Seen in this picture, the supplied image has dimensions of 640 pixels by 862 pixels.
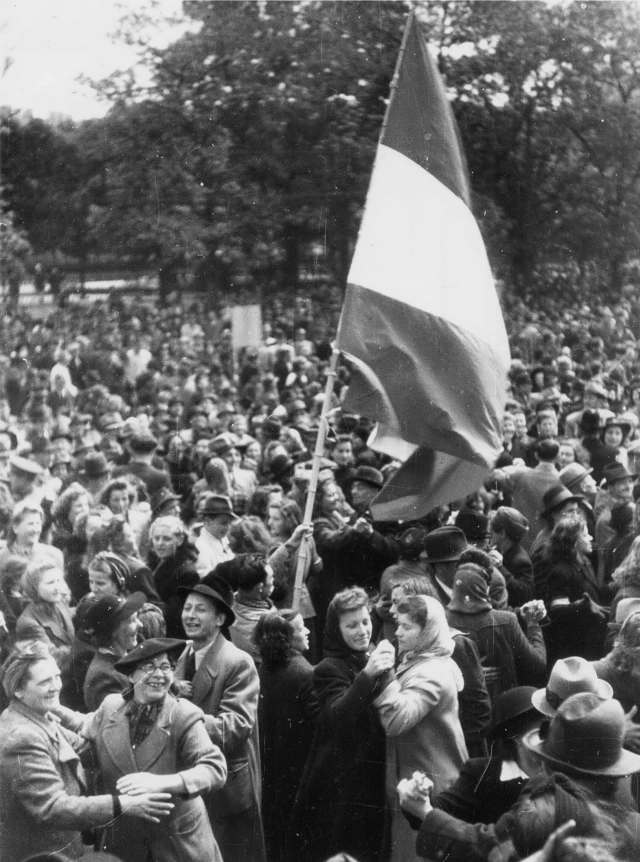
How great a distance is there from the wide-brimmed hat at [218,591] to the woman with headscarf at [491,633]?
1.07m

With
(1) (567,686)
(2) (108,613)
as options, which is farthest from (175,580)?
(1) (567,686)

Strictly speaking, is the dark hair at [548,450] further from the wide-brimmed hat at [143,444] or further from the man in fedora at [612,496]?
the wide-brimmed hat at [143,444]

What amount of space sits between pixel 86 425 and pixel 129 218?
2.52 metres

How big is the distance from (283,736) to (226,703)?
50cm

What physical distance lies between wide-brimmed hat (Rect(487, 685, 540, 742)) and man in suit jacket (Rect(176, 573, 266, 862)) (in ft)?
3.93

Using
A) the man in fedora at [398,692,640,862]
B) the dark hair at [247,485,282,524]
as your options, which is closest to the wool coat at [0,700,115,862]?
the man in fedora at [398,692,640,862]

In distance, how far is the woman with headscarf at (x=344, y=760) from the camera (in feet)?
16.6

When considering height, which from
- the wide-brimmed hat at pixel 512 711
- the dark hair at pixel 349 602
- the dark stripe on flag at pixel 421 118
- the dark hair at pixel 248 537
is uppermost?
the dark stripe on flag at pixel 421 118

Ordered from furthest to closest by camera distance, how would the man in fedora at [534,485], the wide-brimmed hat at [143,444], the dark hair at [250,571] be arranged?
the wide-brimmed hat at [143,444] < the man in fedora at [534,485] < the dark hair at [250,571]

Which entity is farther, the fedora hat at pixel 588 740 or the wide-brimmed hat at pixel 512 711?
the wide-brimmed hat at pixel 512 711

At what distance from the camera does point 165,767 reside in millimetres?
4531

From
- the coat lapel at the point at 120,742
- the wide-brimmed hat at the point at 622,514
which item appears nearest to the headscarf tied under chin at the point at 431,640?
the coat lapel at the point at 120,742

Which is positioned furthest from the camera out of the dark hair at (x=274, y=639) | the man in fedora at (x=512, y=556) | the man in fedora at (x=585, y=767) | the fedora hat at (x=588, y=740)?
the man in fedora at (x=512, y=556)

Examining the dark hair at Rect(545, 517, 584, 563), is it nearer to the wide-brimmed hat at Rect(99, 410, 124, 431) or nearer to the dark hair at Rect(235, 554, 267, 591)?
the dark hair at Rect(235, 554, 267, 591)
